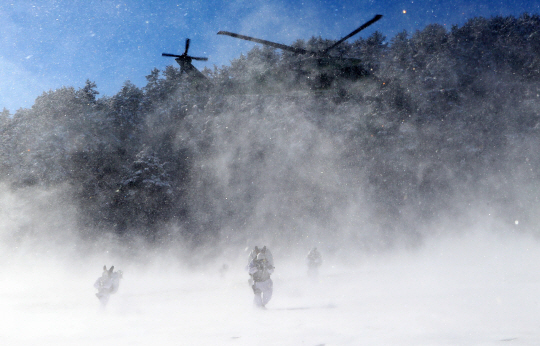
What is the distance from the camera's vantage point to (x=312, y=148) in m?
40.6

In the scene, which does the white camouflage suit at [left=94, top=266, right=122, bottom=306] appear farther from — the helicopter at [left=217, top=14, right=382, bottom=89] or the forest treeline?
the forest treeline

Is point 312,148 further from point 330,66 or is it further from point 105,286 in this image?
point 105,286

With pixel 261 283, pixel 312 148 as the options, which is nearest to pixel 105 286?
pixel 261 283

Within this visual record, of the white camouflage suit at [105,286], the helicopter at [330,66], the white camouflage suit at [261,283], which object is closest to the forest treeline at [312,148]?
the helicopter at [330,66]

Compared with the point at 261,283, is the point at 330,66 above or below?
above

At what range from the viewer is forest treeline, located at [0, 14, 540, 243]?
3534 centimetres

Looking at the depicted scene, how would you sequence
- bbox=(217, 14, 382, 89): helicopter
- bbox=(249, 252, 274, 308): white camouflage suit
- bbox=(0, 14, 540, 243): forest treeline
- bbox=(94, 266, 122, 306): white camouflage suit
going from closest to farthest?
bbox=(249, 252, 274, 308): white camouflage suit
bbox=(94, 266, 122, 306): white camouflage suit
bbox=(217, 14, 382, 89): helicopter
bbox=(0, 14, 540, 243): forest treeline

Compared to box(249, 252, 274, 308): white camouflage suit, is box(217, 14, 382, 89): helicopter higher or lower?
higher

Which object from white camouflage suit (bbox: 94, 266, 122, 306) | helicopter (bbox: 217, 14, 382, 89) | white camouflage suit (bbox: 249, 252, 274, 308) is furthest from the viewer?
helicopter (bbox: 217, 14, 382, 89)

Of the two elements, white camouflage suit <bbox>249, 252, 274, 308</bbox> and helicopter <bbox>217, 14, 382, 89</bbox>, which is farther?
helicopter <bbox>217, 14, 382, 89</bbox>

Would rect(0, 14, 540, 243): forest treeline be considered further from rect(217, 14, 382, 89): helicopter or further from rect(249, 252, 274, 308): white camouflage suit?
rect(249, 252, 274, 308): white camouflage suit

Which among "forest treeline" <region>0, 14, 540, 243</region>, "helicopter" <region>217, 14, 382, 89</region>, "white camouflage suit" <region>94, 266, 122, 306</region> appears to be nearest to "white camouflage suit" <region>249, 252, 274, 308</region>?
"white camouflage suit" <region>94, 266, 122, 306</region>

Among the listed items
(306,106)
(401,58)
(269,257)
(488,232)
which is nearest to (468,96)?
(401,58)

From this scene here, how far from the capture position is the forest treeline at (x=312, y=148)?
35.3 metres
